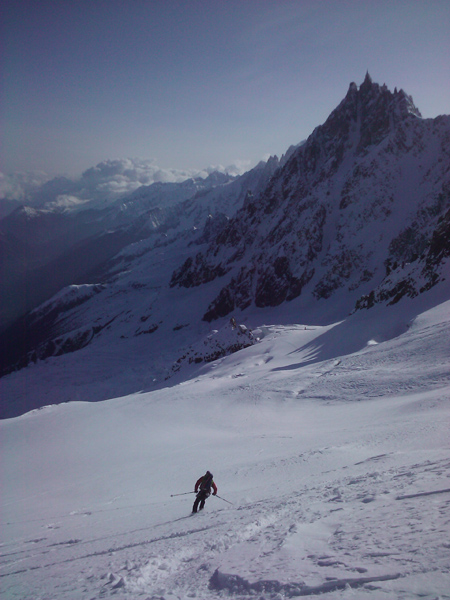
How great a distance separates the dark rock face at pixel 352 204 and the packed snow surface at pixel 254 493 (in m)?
59.4

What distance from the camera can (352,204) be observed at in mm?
90312

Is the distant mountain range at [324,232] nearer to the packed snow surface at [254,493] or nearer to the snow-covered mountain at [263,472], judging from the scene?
the snow-covered mountain at [263,472]

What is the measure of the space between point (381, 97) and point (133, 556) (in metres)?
118

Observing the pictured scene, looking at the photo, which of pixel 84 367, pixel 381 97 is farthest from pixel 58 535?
pixel 381 97

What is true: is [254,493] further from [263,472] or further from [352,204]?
[352,204]

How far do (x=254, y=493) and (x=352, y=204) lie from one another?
298 feet

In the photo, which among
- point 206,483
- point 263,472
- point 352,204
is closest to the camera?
point 206,483

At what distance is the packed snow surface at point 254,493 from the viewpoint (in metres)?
4.93

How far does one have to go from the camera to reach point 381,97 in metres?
98.8

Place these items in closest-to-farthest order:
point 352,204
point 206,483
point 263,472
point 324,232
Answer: point 206,483, point 263,472, point 352,204, point 324,232

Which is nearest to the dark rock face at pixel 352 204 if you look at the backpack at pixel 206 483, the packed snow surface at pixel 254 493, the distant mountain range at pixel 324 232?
the distant mountain range at pixel 324 232

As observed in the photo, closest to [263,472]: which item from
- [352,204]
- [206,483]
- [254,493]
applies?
[254,493]

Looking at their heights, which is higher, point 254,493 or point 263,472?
point 254,493

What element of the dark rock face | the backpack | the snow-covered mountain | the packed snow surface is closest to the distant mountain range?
the dark rock face
